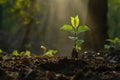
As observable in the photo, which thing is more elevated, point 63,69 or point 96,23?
point 96,23

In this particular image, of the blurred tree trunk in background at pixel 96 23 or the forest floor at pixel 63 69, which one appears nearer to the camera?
the forest floor at pixel 63 69

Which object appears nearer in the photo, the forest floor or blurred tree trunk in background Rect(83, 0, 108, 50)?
the forest floor

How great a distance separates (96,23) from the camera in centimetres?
714

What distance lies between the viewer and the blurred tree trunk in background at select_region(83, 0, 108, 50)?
23.1 feet

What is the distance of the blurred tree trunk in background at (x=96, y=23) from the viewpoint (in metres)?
7.04

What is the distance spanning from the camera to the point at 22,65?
3543 mm

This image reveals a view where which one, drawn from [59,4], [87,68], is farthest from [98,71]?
[59,4]

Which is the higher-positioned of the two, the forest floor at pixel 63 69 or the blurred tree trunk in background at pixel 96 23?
the blurred tree trunk in background at pixel 96 23

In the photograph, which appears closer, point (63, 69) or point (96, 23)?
point (63, 69)

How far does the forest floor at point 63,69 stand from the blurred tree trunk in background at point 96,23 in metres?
2.82

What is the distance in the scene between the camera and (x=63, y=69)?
3.44 meters

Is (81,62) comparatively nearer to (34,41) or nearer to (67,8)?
(34,41)

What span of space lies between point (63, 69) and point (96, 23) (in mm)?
3847

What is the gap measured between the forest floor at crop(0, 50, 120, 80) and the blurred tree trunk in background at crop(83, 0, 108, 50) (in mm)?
2821
